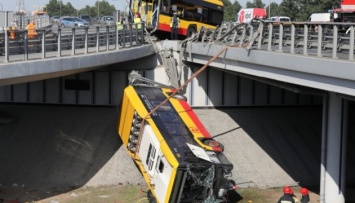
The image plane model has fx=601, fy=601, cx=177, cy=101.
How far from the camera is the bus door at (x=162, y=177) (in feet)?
50.7

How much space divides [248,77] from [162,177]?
20.6 feet

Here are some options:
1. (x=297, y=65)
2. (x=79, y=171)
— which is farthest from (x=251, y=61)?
(x=79, y=171)

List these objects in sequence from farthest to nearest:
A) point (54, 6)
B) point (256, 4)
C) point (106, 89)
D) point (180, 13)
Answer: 1. point (54, 6)
2. point (256, 4)
3. point (180, 13)
4. point (106, 89)

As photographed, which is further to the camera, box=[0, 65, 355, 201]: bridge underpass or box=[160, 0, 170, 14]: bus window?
box=[160, 0, 170, 14]: bus window

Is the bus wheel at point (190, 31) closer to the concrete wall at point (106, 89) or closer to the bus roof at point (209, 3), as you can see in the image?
the bus roof at point (209, 3)

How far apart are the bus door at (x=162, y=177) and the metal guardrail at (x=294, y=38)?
4531 mm

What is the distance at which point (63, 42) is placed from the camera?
18.7 metres

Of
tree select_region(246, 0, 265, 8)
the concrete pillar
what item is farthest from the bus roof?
tree select_region(246, 0, 265, 8)

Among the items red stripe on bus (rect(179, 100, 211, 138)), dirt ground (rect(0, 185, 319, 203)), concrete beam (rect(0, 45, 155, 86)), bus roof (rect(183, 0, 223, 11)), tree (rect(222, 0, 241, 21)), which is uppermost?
tree (rect(222, 0, 241, 21))

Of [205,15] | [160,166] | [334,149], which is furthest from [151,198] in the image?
[205,15]

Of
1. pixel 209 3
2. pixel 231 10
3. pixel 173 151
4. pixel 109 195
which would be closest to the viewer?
pixel 173 151

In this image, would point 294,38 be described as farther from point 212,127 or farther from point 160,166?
point 212,127

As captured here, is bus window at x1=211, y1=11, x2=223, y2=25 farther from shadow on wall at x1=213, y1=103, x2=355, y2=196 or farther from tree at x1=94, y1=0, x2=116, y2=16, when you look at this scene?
tree at x1=94, y1=0, x2=116, y2=16

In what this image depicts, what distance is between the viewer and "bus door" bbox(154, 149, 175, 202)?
15457mm
